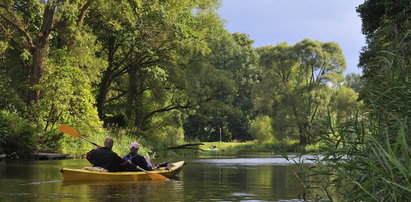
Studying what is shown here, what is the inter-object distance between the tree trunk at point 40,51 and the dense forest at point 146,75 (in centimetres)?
4

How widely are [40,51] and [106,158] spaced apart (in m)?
12.5

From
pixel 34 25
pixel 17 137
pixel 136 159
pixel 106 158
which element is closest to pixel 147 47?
pixel 34 25

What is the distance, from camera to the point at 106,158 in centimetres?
1301

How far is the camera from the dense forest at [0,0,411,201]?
18.9 ft

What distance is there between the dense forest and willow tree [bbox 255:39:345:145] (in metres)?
0.10


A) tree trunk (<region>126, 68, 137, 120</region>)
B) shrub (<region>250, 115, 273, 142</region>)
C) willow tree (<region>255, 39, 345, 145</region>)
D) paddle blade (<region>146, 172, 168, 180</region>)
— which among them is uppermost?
willow tree (<region>255, 39, 345, 145</region>)

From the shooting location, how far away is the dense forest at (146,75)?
5.77 meters

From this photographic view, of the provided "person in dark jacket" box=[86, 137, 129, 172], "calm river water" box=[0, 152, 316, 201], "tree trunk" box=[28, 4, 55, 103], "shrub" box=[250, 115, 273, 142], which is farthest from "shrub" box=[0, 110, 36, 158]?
"shrub" box=[250, 115, 273, 142]

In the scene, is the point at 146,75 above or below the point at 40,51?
above

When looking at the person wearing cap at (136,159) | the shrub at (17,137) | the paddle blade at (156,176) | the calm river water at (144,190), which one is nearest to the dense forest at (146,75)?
the shrub at (17,137)

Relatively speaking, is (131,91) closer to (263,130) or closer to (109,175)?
(263,130)

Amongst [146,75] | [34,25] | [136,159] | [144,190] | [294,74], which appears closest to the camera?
[144,190]

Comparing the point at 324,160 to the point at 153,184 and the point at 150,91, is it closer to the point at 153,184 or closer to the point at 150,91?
the point at 153,184

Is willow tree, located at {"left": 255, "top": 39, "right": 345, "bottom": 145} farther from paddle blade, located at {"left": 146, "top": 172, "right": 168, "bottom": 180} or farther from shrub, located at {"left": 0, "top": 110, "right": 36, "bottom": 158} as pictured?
paddle blade, located at {"left": 146, "top": 172, "right": 168, "bottom": 180}
